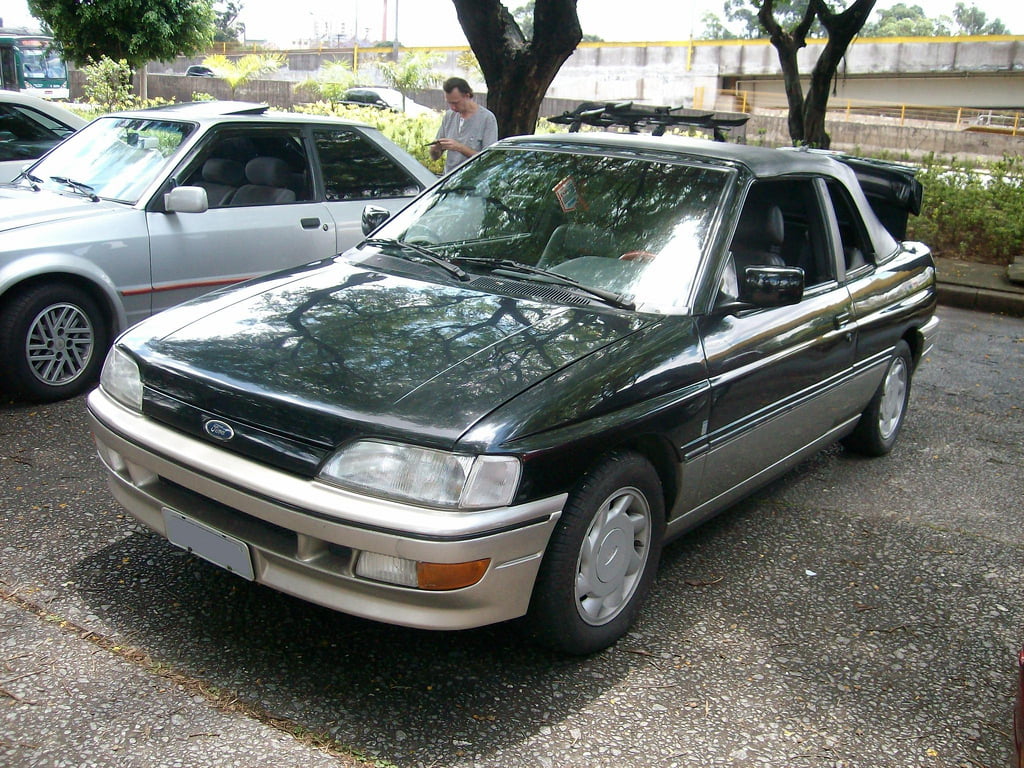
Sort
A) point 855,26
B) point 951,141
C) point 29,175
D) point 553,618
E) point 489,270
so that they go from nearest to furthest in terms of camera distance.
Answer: point 553,618 < point 489,270 < point 29,175 < point 855,26 < point 951,141

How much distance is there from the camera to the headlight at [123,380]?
10.7ft

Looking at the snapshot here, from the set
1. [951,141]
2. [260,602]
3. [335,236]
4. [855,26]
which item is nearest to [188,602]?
[260,602]

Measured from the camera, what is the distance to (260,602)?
11.2 ft

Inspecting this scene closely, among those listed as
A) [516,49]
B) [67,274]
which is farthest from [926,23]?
[67,274]

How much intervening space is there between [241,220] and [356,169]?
988mm

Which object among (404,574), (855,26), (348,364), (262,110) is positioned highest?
(855,26)

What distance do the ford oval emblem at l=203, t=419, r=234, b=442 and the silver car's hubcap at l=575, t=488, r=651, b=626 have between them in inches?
44.3

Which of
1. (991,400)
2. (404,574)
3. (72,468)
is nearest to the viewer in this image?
(404,574)

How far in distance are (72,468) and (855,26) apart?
Result: 525 inches

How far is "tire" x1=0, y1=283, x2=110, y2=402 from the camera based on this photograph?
5.23 m

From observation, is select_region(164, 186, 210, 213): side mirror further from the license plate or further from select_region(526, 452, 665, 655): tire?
select_region(526, 452, 665, 655): tire

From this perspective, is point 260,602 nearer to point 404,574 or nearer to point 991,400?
point 404,574

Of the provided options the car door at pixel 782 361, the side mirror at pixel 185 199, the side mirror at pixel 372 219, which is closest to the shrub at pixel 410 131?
the side mirror at pixel 185 199

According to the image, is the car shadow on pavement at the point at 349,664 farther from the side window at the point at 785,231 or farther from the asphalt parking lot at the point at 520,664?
the side window at the point at 785,231
